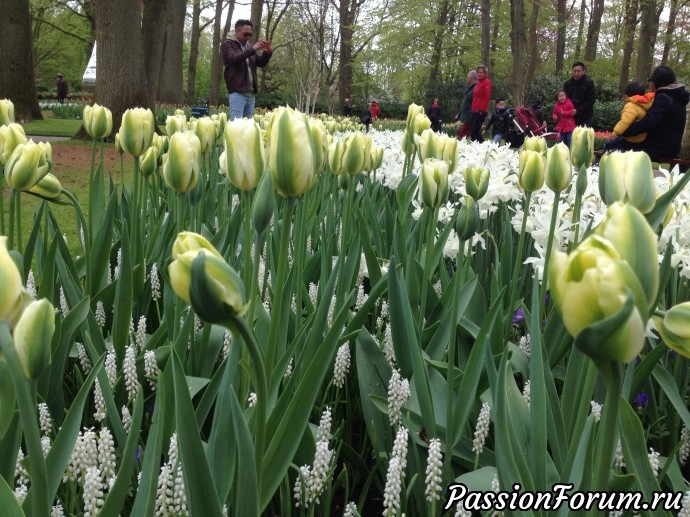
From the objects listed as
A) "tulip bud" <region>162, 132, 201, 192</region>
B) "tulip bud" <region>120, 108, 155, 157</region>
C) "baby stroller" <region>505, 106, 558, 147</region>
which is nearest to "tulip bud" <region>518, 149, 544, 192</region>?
"tulip bud" <region>162, 132, 201, 192</region>

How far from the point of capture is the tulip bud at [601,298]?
21.2 inches

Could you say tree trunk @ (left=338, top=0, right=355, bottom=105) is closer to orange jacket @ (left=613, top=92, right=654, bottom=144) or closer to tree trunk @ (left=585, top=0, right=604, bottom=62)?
tree trunk @ (left=585, top=0, right=604, bottom=62)

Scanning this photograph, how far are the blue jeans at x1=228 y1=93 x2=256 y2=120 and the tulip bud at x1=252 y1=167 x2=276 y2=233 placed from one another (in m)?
6.29

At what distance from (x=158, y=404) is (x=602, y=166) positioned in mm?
897

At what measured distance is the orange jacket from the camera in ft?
23.5

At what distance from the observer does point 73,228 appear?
14.9 ft

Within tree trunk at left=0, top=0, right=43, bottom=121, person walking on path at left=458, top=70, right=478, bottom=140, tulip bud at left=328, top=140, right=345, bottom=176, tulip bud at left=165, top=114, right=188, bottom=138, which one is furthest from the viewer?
person walking on path at left=458, top=70, right=478, bottom=140

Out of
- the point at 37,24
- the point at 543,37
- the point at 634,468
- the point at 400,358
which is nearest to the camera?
the point at 634,468

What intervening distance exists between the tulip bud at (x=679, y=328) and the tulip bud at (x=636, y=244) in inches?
5.3

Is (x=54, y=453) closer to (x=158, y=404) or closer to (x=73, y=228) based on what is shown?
(x=158, y=404)

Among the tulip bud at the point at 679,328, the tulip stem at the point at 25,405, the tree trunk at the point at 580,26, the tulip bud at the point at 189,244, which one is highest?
the tree trunk at the point at 580,26

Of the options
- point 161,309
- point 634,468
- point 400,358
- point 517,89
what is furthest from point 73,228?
point 517,89

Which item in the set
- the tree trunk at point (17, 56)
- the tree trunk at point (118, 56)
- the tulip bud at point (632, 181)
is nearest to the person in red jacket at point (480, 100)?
the tree trunk at point (118, 56)

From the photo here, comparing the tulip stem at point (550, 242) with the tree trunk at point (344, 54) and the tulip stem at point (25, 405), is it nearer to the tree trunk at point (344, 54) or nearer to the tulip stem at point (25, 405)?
the tulip stem at point (25, 405)
